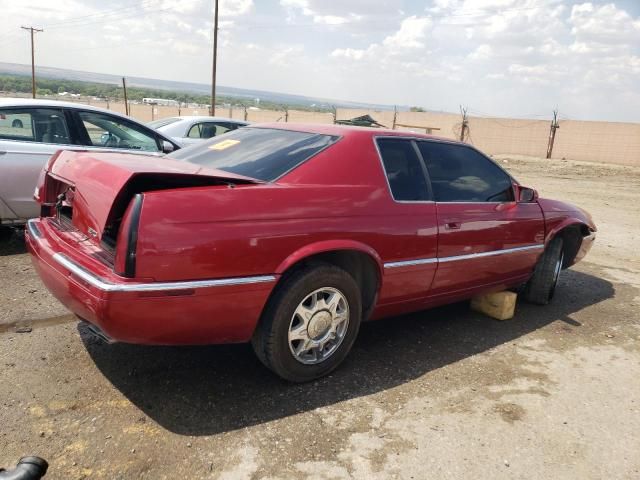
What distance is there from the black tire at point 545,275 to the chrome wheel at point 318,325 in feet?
8.07

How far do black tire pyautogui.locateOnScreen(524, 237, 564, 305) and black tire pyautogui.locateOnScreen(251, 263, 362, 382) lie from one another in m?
2.47

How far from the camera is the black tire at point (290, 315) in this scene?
2.96 meters

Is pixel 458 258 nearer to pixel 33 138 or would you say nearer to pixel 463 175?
pixel 463 175

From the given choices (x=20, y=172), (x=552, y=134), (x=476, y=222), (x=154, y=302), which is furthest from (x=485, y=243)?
(x=552, y=134)

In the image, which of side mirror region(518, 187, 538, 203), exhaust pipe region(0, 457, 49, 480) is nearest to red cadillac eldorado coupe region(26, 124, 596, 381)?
side mirror region(518, 187, 538, 203)

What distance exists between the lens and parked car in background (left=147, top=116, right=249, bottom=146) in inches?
378

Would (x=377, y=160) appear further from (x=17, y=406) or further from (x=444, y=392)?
(x=17, y=406)

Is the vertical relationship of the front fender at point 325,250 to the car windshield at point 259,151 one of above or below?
below

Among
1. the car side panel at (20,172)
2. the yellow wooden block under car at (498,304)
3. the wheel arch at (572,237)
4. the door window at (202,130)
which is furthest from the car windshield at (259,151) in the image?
the door window at (202,130)

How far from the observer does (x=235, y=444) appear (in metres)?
2.62

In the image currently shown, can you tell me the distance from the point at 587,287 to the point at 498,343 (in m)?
2.32

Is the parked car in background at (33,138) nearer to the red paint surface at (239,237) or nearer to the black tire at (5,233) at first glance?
the black tire at (5,233)

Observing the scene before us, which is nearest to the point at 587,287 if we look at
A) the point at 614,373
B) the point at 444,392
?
the point at 614,373

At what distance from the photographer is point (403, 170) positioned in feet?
12.0
